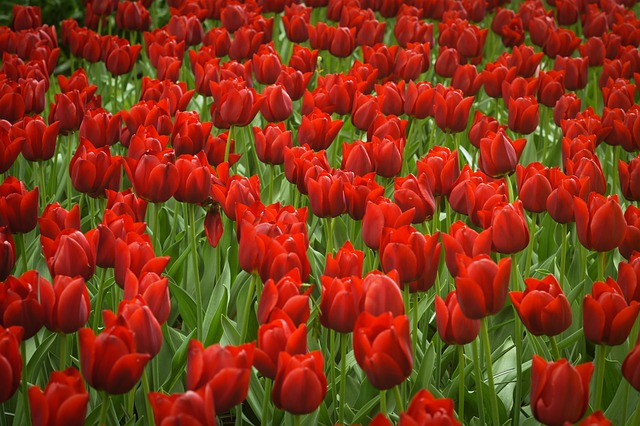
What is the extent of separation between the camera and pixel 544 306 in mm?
1561

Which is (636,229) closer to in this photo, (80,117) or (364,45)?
(80,117)

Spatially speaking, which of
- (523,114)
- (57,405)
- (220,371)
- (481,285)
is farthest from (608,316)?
(523,114)

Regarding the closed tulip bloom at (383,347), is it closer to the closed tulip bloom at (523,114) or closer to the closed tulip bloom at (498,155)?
the closed tulip bloom at (498,155)

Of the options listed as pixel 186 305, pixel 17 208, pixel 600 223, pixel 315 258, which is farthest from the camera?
pixel 315 258

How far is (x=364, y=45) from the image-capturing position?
3.80 meters

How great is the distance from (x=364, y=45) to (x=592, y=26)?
116cm

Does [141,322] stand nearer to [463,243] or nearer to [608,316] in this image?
[463,243]

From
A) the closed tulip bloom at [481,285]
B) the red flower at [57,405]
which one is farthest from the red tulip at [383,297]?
the red flower at [57,405]

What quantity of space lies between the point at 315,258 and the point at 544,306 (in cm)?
93

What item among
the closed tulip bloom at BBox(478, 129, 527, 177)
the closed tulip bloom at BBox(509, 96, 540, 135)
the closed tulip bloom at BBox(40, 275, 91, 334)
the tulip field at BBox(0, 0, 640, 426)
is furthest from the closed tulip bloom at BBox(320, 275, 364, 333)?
the closed tulip bloom at BBox(509, 96, 540, 135)

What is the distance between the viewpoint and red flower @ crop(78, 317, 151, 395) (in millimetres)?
1327

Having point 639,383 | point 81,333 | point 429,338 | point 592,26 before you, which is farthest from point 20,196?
point 592,26

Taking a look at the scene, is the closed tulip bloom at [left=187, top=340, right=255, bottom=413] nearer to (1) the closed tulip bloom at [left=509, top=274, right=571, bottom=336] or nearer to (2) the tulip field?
(2) the tulip field

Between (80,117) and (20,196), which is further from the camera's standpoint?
(80,117)
